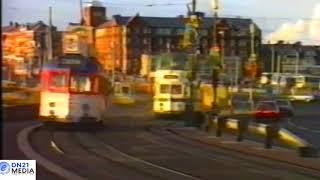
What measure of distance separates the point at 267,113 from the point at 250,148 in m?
2.38

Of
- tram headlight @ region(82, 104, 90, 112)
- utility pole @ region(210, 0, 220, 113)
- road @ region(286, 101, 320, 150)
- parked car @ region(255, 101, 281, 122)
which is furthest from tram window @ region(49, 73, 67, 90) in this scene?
road @ region(286, 101, 320, 150)

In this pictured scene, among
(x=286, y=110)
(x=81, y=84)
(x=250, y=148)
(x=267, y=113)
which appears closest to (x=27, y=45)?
(x=81, y=84)

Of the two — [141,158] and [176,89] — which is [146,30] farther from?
[176,89]

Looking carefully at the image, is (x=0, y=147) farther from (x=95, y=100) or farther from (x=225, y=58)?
(x=95, y=100)

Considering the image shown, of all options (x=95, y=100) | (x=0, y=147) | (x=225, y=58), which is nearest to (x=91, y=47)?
(x=0, y=147)

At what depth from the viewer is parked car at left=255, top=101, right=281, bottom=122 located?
12942mm

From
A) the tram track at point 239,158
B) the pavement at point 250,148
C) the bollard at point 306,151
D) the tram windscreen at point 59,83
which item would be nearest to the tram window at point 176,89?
the pavement at point 250,148

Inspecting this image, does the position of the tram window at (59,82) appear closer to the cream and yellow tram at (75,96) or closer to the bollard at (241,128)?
the cream and yellow tram at (75,96)

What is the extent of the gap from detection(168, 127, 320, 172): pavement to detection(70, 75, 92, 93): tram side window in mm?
2166

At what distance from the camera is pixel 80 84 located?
11.1 m

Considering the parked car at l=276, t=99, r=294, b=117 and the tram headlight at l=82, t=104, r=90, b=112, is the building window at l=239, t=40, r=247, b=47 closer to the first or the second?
the tram headlight at l=82, t=104, r=90, b=112

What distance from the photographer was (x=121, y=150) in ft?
29.5

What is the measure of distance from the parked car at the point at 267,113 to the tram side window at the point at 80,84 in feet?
9.79

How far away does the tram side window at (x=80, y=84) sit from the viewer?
34.0ft
